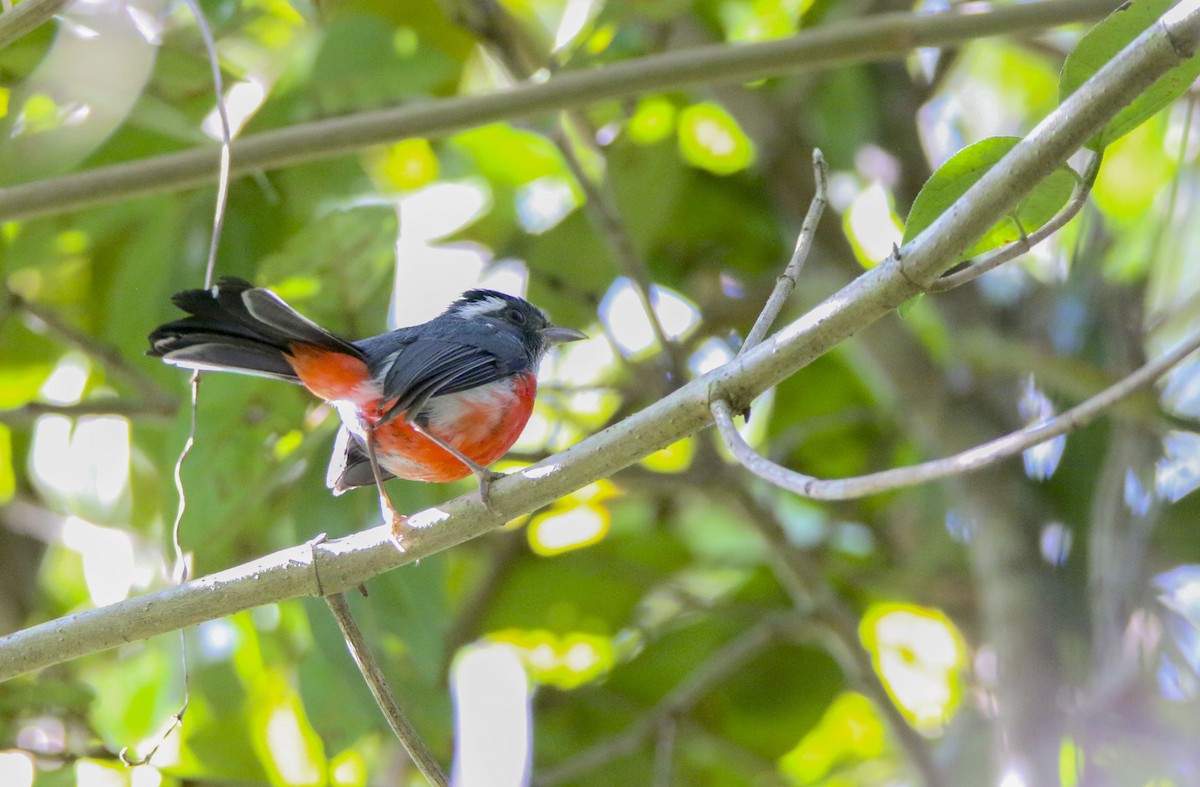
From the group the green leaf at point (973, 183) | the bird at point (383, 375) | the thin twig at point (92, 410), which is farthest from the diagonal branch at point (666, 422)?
the thin twig at point (92, 410)

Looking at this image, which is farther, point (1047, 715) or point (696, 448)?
point (696, 448)

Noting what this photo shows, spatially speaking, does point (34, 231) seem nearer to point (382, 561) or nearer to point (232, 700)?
point (232, 700)

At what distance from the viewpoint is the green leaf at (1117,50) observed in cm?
208

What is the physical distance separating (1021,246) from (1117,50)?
0.49 meters

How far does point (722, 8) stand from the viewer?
17.0 feet

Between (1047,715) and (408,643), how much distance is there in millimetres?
1839

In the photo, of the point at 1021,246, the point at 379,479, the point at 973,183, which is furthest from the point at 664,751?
the point at 1021,246

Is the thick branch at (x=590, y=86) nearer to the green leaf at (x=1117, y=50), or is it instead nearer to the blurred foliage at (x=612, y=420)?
the blurred foliage at (x=612, y=420)

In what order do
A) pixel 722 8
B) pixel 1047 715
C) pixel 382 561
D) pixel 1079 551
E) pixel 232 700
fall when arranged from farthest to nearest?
pixel 722 8 → pixel 232 700 → pixel 1079 551 → pixel 1047 715 → pixel 382 561

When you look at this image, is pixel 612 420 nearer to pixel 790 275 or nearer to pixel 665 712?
pixel 665 712

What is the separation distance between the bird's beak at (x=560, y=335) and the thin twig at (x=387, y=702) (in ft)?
6.48

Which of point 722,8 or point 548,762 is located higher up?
point 722,8

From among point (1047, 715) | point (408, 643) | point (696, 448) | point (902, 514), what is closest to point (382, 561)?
point (408, 643)

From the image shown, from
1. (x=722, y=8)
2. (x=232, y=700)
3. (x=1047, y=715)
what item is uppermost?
(x=722, y=8)
